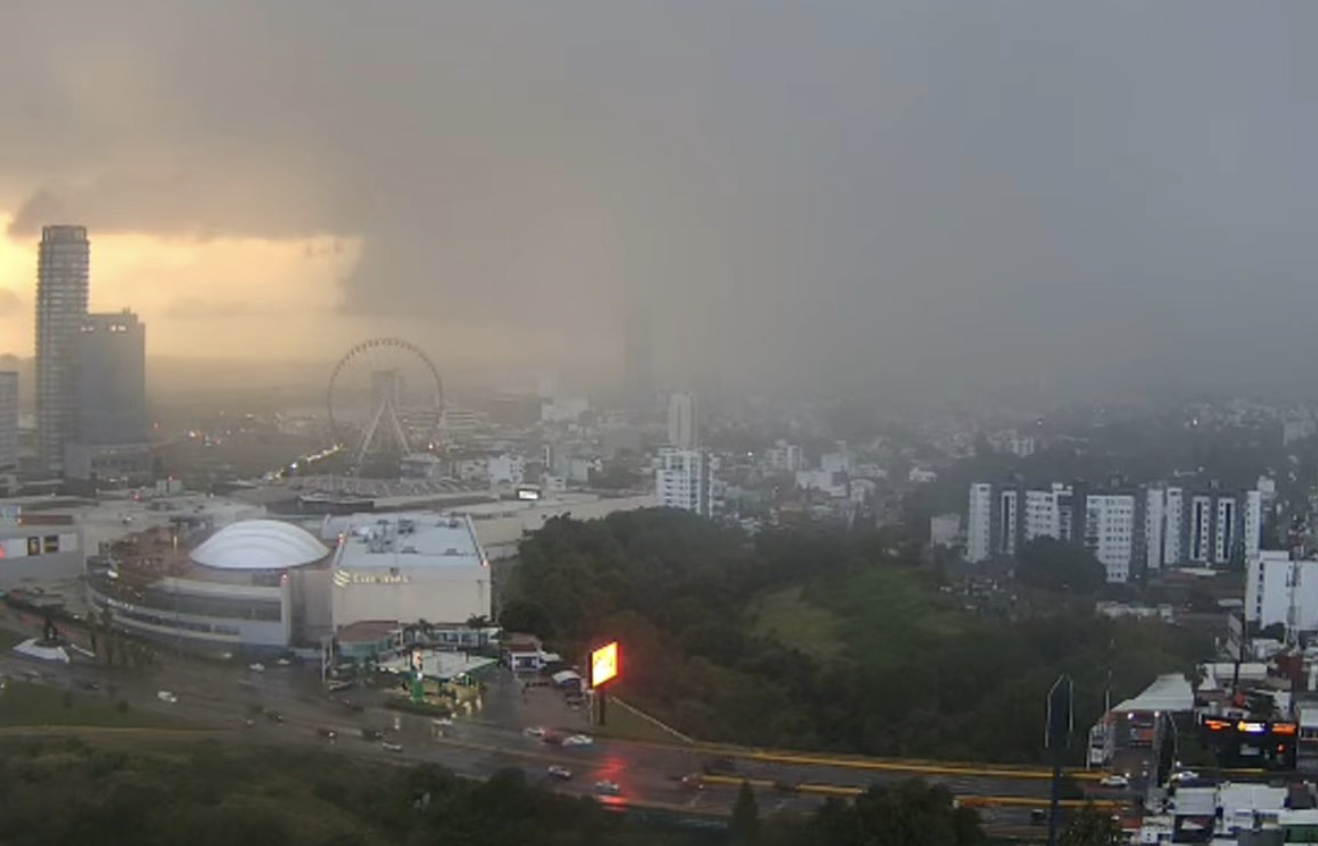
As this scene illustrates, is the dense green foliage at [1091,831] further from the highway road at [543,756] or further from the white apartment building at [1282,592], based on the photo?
A: the white apartment building at [1282,592]

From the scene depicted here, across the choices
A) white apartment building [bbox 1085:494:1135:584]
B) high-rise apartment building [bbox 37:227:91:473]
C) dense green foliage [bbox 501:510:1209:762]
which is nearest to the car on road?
dense green foliage [bbox 501:510:1209:762]

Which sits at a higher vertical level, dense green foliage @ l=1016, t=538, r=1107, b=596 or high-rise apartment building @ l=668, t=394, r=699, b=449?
high-rise apartment building @ l=668, t=394, r=699, b=449

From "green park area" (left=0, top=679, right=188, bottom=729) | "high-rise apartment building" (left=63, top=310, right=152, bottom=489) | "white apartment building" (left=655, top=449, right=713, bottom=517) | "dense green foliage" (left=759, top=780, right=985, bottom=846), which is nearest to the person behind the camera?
A: "dense green foliage" (left=759, top=780, right=985, bottom=846)

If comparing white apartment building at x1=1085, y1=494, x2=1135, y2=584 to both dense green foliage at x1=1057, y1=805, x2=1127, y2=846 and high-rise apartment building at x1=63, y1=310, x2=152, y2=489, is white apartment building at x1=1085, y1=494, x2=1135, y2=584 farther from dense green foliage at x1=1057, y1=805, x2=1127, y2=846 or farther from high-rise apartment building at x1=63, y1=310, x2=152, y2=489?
high-rise apartment building at x1=63, y1=310, x2=152, y2=489

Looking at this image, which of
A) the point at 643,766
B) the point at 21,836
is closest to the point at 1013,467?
the point at 643,766

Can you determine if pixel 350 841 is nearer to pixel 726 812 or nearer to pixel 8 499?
pixel 726 812

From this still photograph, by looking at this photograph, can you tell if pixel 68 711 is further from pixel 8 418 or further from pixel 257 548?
pixel 8 418
